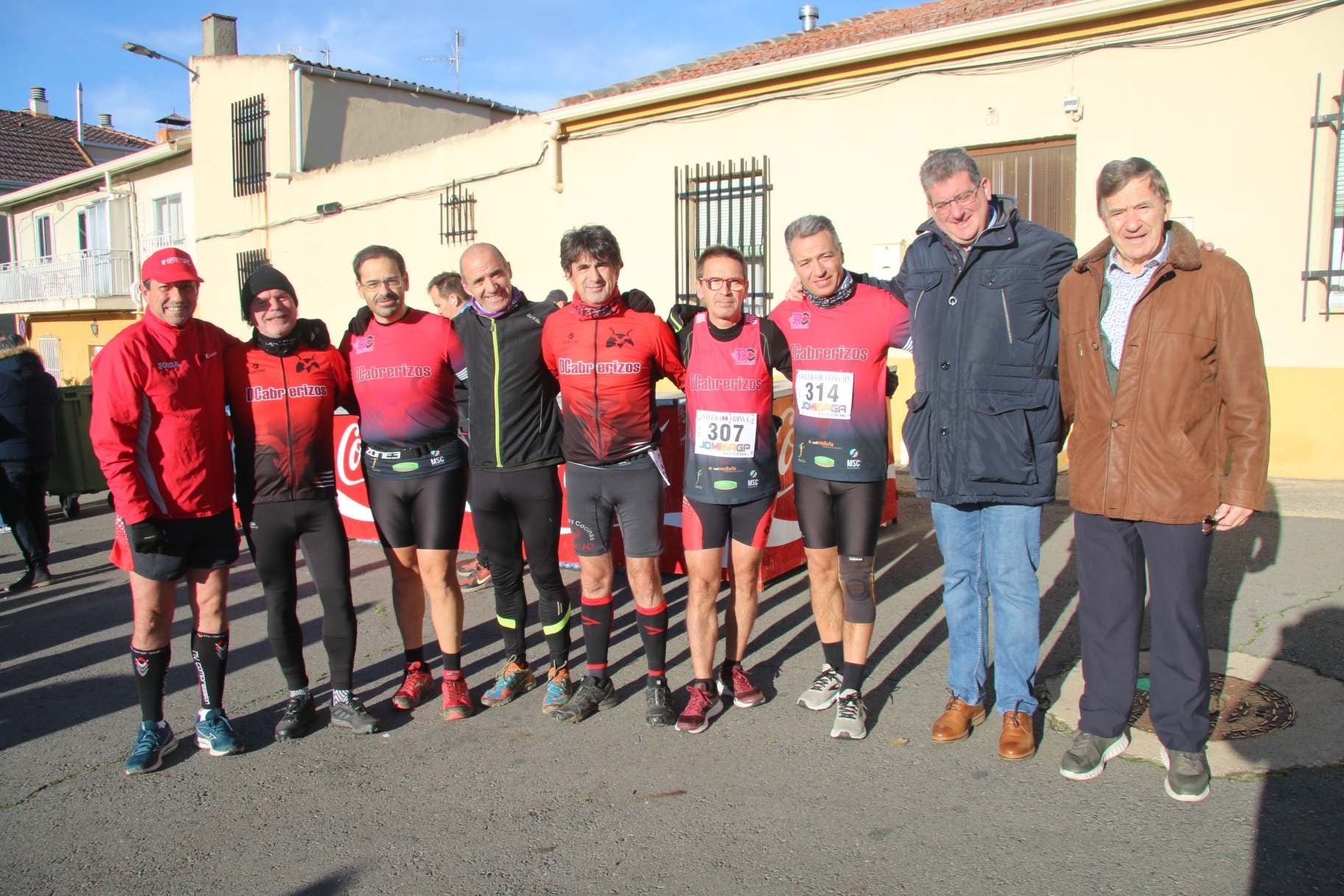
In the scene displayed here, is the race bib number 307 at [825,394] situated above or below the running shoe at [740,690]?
above

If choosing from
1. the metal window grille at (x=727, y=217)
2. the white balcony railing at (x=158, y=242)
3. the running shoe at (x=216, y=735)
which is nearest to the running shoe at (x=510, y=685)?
the running shoe at (x=216, y=735)

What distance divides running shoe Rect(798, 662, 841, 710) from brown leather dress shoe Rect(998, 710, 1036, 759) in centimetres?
73

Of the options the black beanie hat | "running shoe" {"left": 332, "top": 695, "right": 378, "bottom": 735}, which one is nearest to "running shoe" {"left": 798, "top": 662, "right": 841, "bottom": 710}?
"running shoe" {"left": 332, "top": 695, "right": 378, "bottom": 735}

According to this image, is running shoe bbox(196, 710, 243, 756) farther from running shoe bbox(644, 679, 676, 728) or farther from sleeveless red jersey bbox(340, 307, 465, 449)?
running shoe bbox(644, 679, 676, 728)

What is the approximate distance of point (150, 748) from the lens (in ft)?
12.8

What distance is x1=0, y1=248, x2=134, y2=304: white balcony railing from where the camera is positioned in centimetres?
2334

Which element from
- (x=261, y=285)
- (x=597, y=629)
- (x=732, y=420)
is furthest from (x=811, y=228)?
(x=261, y=285)

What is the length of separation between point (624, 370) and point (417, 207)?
13.2m

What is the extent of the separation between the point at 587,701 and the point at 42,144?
3429cm

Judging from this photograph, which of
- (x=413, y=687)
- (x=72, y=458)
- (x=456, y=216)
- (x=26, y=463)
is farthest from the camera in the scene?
(x=456, y=216)

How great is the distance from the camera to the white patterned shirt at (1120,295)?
3303 mm

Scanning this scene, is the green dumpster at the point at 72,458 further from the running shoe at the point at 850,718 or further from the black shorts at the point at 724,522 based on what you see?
the running shoe at the point at 850,718

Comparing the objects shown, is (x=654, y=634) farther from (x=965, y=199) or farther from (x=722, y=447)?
(x=965, y=199)

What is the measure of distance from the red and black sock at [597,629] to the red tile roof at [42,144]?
31.1 metres
